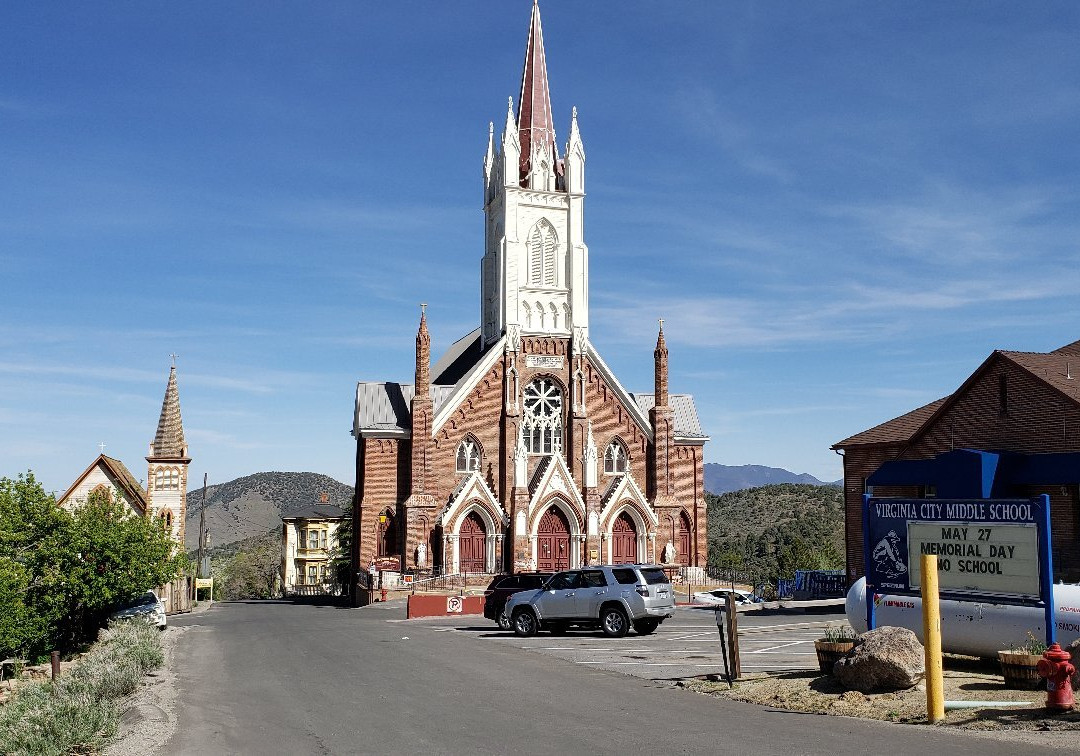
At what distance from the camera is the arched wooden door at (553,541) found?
53.3 m

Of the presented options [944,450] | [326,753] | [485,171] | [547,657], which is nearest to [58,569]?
[547,657]

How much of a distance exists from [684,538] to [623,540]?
378 cm

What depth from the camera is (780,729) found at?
13344 millimetres

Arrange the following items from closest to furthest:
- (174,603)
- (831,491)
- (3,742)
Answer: (3,742), (174,603), (831,491)

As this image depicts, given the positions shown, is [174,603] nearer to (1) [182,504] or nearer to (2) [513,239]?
(1) [182,504]

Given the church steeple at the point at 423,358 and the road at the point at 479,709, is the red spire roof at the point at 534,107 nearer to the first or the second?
the church steeple at the point at 423,358

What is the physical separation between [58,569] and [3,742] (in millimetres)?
20280

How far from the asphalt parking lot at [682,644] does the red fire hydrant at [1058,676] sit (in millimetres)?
6051

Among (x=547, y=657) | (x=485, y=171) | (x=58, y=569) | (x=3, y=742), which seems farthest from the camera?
(x=485, y=171)

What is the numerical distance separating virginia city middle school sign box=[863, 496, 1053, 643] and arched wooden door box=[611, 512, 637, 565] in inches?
1452

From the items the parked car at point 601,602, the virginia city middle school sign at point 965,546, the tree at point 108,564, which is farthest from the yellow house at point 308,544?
the virginia city middle school sign at point 965,546

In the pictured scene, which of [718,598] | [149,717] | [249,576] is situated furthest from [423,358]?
[249,576]

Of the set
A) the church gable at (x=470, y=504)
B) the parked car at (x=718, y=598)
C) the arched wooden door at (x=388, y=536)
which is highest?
the church gable at (x=470, y=504)

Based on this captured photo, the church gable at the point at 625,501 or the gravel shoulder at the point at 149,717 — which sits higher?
the church gable at the point at 625,501
